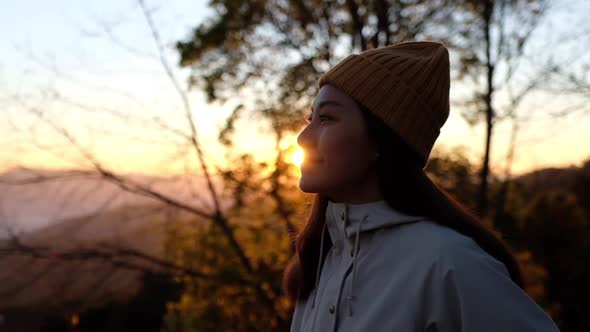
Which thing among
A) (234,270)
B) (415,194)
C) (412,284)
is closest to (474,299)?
(412,284)

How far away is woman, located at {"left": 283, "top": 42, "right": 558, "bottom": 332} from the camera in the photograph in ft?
3.68

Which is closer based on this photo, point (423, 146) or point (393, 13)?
point (423, 146)

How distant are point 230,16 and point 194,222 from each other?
2626mm

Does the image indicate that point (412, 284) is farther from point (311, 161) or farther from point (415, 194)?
point (311, 161)

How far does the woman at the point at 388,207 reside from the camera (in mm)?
1122

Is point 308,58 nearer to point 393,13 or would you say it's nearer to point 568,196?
point 393,13

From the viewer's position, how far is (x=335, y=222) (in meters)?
1.47

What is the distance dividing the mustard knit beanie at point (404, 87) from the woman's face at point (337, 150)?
0.16 feet

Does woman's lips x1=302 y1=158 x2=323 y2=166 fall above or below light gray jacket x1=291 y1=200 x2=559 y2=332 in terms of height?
above

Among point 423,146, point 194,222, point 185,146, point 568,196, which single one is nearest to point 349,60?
point 423,146

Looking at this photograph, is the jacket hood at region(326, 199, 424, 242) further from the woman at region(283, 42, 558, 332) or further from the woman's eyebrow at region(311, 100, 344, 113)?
the woman's eyebrow at region(311, 100, 344, 113)

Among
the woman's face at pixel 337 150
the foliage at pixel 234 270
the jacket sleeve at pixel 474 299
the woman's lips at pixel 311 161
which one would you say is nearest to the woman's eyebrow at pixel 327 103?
the woman's face at pixel 337 150

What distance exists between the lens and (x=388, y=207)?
52.9 inches

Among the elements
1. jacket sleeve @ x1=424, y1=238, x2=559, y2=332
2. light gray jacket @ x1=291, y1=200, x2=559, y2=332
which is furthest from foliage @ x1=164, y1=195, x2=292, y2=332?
jacket sleeve @ x1=424, y1=238, x2=559, y2=332
